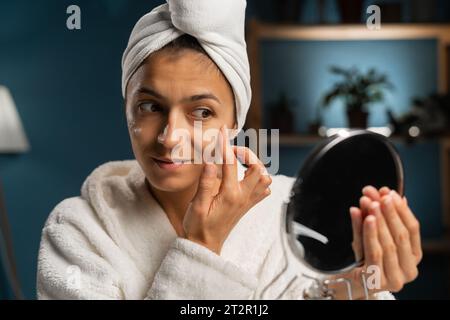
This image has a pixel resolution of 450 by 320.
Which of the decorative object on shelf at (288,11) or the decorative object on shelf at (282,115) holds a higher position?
the decorative object on shelf at (288,11)

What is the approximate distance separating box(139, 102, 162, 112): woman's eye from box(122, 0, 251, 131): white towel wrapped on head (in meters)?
0.02

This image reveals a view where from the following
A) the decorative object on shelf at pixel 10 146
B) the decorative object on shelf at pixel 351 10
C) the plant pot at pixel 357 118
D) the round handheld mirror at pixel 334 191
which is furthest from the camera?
the decorative object on shelf at pixel 351 10

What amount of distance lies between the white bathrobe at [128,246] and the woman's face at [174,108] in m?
0.04

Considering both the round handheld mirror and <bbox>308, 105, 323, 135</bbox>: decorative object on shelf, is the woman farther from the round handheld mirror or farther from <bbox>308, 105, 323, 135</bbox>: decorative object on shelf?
<bbox>308, 105, 323, 135</bbox>: decorative object on shelf

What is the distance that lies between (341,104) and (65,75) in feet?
2.05

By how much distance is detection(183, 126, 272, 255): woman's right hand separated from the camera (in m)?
0.34

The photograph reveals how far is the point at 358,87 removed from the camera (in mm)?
1052

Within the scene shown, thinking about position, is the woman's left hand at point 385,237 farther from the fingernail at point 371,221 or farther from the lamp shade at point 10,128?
the lamp shade at point 10,128

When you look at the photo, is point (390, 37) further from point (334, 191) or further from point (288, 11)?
point (334, 191)

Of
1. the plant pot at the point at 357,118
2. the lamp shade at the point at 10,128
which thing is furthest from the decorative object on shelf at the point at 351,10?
the lamp shade at the point at 10,128

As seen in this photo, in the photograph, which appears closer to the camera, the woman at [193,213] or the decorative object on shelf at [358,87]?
the woman at [193,213]

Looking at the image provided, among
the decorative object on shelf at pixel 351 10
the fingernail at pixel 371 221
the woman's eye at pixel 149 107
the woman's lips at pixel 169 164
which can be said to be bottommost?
the fingernail at pixel 371 221

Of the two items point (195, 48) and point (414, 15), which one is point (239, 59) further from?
point (414, 15)

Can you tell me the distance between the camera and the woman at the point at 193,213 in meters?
0.34
